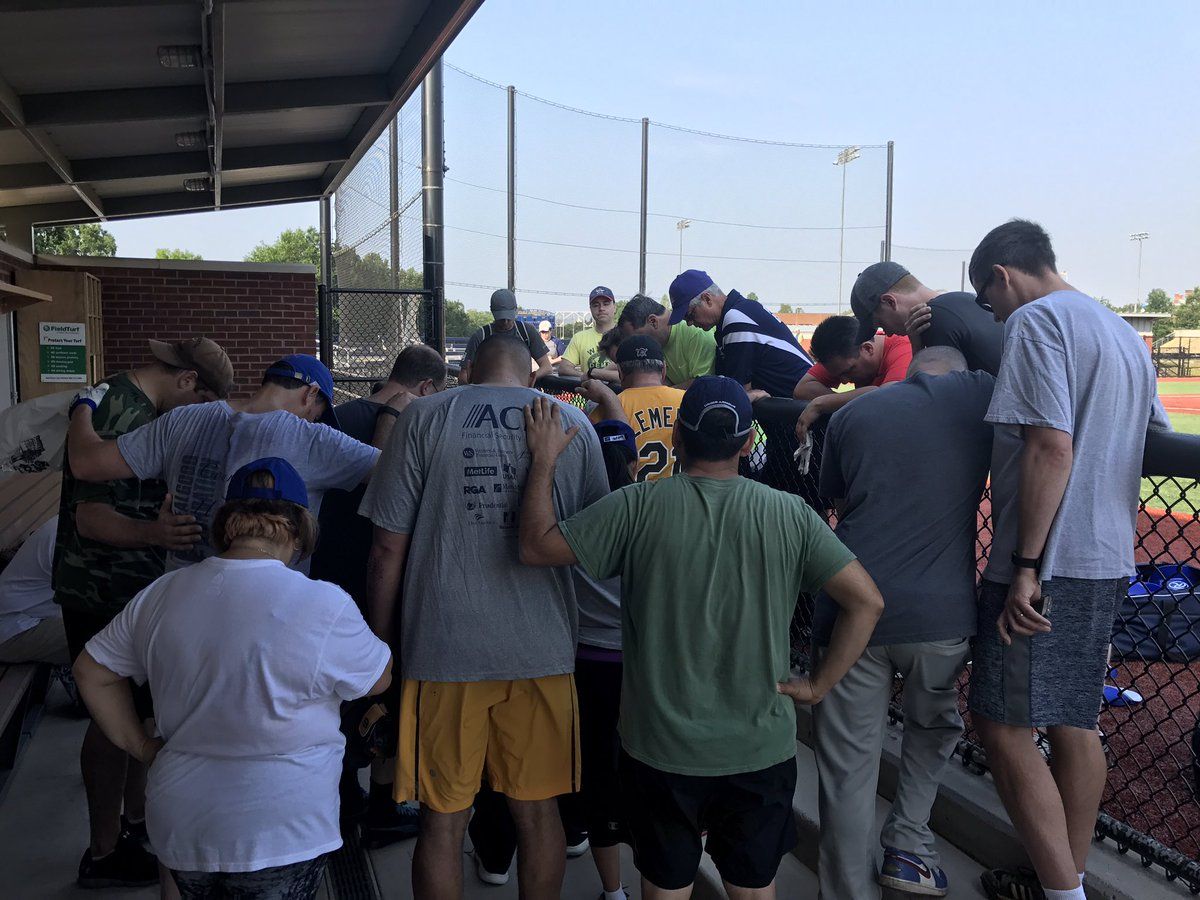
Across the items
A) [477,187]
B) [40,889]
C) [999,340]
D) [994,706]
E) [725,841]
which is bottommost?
[40,889]

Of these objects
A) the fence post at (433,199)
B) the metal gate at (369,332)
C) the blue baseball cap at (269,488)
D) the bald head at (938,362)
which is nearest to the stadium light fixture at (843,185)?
the metal gate at (369,332)

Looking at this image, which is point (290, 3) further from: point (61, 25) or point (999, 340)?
point (999, 340)

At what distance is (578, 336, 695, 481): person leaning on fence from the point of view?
3746 millimetres

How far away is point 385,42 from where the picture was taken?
642 cm

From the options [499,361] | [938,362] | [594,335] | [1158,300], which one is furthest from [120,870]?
[1158,300]

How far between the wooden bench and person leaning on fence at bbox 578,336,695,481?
2.88 metres

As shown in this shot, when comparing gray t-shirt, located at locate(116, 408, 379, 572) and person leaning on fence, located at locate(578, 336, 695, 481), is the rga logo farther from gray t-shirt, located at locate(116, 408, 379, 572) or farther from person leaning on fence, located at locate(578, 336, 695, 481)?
person leaning on fence, located at locate(578, 336, 695, 481)

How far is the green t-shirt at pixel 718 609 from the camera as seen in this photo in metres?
2.38

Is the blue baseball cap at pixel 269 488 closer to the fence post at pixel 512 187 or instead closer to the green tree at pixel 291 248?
the fence post at pixel 512 187

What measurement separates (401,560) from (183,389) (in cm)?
133

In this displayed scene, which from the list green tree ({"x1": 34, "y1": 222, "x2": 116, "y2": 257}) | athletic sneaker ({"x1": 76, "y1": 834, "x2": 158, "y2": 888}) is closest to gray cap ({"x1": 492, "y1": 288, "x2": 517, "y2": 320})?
athletic sneaker ({"x1": 76, "y1": 834, "x2": 158, "y2": 888})

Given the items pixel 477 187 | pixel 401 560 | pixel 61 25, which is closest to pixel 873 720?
pixel 401 560

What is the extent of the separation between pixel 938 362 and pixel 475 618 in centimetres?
166

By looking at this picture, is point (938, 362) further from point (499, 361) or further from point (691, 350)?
point (691, 350)
